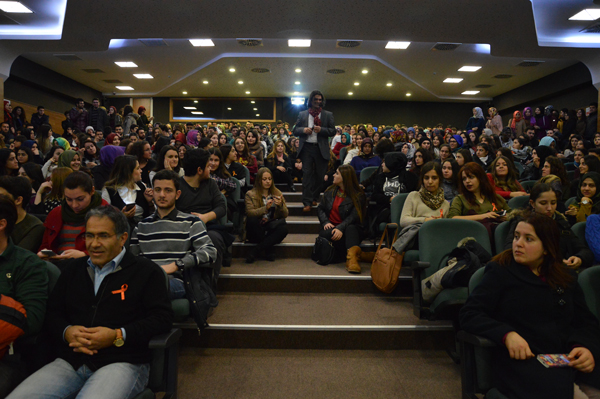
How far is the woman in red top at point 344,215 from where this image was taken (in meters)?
3.45

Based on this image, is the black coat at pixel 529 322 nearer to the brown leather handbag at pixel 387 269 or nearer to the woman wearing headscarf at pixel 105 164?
the brown leather handbag at pixel 387 269


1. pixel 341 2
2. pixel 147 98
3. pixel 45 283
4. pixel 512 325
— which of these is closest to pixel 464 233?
pixel 512 325

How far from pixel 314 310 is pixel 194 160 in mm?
1490

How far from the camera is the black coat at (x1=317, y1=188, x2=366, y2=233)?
11.6 ft

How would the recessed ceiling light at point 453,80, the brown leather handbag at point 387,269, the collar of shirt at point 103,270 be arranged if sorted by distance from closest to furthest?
the collar of shirt at point 103,270
the brown leather handbag at point 387,269
the recessed ceiling light at point 453,80

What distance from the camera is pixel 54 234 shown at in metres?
2.14

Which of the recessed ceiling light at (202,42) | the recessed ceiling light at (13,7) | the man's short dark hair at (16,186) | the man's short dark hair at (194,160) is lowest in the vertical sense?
the man's short dark hair at (16,186)

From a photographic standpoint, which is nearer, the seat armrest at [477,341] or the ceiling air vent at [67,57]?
the seat armrest at [477,341]

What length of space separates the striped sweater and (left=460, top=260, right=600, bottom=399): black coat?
146 centimetres

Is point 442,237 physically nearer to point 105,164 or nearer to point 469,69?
point 105,164

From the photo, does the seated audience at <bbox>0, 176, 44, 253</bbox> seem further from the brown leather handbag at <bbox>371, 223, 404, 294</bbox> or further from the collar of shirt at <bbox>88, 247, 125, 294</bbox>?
the brown leather handbag at <bbox>371, 223, 404, 294</bbox>

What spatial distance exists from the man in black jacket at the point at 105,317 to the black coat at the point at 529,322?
4.21 ft

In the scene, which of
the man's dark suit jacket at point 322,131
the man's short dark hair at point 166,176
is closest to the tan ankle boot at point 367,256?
the man's dark suit jacket at point 322,131

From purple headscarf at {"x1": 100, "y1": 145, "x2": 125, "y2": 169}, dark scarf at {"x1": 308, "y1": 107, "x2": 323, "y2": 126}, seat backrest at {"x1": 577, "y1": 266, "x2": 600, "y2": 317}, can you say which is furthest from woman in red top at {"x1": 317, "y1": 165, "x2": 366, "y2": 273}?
purple headscarf at {"x1": 100, "y1": 145, "x2": 125, "y2": 169}
